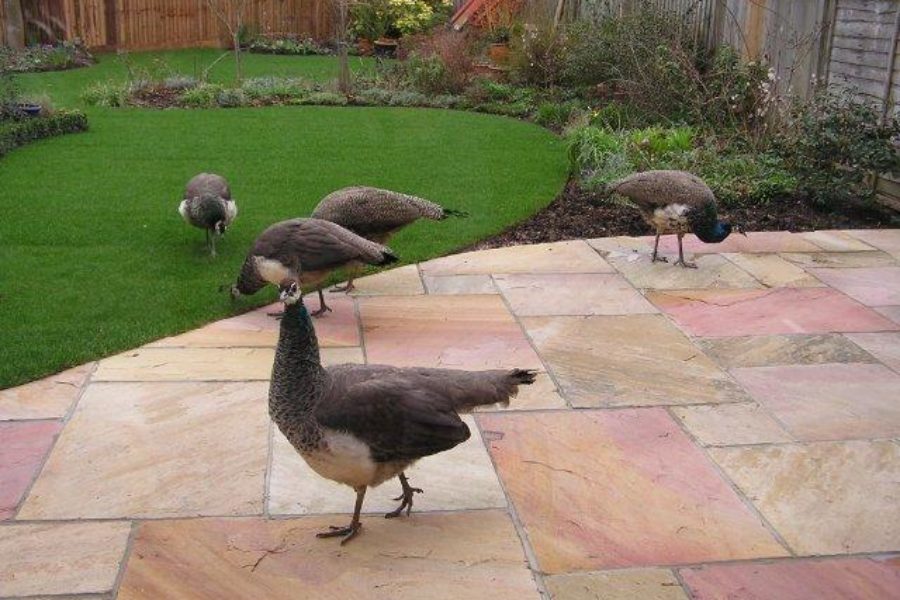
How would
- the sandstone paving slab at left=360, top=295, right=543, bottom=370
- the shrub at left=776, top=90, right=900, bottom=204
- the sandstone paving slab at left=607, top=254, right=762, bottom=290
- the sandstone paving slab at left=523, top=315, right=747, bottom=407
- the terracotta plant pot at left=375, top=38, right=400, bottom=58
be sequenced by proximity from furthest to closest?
the terracotta plant pot at left=375, top=38, right=400, bottom=58 → the shrub at left=776, top=90, right=900, bottom=204 → the sandstone paving slab at left=607, top=254, right=762, bottom=290 → the sandstone paving slab at left=360, top=295, right=543, bottom=370 → the sandstone paving slab at left=523, top=315, right=747, bottom=407

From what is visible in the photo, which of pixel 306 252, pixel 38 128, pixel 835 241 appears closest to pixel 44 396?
pixel 306 252

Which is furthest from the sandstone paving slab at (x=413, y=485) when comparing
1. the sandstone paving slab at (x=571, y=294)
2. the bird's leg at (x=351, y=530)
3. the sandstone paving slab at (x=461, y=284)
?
the sandstone paving slab at (x=461, y=284)

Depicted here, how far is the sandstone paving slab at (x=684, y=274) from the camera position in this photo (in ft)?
23.6

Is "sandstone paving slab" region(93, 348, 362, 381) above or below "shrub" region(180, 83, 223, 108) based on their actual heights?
below

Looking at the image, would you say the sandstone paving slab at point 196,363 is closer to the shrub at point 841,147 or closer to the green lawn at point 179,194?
the green lawn at point 179,194

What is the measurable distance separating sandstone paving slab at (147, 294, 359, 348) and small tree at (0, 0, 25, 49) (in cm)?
1768

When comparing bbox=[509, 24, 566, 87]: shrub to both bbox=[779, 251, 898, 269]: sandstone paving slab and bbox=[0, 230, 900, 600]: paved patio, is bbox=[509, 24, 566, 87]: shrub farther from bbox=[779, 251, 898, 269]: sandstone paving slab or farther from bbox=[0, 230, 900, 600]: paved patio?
bbox=[0, 230, 900, 600]: paved patio

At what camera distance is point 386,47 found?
74.2ft

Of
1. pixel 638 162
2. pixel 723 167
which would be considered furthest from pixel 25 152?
pixel 723 167

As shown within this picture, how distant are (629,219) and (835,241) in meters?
1.84

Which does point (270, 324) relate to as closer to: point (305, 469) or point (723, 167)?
point (305, 469)

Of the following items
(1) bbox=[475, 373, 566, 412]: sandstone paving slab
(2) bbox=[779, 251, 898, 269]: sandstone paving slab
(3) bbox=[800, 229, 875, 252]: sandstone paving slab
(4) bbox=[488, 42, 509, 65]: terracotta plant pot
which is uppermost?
(4) bbox=[488, 42, 509, 65]: terracotta plant pot

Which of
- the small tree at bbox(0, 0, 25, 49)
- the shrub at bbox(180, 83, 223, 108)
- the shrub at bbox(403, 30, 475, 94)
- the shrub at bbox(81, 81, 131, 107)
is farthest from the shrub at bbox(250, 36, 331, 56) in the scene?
the shrub at bbox(180, 83, 223, 108)

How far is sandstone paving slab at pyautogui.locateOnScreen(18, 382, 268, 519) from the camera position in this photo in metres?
4.06
